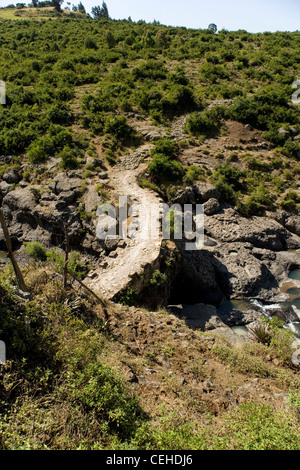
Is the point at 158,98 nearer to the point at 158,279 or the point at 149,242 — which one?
the point at 149,242

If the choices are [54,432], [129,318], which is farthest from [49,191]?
[54,432]

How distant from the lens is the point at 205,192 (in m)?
23.1

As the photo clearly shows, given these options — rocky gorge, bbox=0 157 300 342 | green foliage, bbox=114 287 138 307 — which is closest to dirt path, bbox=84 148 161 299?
rocky gorge, bbox=0 157 300 342

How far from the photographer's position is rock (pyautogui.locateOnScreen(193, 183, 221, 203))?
2308cm

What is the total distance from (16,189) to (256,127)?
85.6 ft

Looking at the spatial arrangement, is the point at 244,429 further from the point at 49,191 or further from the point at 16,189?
the point at 16,189

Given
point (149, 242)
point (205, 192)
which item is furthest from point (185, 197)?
point (149, 242)

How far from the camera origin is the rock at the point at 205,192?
23078 mm

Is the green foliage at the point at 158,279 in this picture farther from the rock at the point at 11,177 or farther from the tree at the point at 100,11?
the tree at the point at 100,11

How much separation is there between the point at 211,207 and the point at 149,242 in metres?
9.14

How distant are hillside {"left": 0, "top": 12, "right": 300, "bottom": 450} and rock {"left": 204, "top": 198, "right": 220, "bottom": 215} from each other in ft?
0.29
